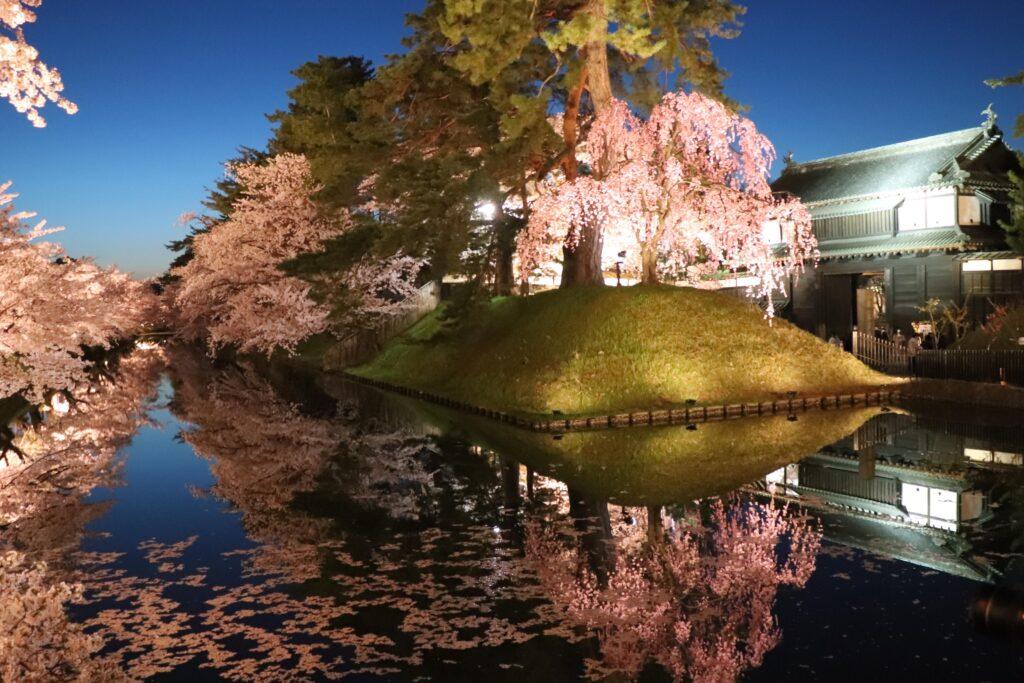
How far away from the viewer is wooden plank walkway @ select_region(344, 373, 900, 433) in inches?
890

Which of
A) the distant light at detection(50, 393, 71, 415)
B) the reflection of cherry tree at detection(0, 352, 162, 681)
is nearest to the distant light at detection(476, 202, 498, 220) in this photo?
the reflection of cherry tree at detection(0, 352, 162, 681)

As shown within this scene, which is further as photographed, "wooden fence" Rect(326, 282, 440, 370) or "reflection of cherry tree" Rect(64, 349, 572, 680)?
"wooden fence" Rect(326, 282, 440, 370)

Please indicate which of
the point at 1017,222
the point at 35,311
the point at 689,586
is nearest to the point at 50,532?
the point at 689,586

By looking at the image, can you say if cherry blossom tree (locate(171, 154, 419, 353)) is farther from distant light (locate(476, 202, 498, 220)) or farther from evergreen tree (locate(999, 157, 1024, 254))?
evergreen tree (locate(999, 157, 1024, 254))

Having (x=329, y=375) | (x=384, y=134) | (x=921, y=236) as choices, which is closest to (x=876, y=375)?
(x=921, y=236)

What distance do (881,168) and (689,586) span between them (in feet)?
129

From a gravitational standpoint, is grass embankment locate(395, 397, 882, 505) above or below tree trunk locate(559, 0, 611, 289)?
below

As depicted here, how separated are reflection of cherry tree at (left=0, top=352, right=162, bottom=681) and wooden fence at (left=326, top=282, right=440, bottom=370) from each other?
14335mm

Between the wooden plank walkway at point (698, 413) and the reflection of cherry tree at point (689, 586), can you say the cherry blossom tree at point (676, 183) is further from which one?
the reflection of cherry tree at point (689, 586)

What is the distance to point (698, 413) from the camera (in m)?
23.2

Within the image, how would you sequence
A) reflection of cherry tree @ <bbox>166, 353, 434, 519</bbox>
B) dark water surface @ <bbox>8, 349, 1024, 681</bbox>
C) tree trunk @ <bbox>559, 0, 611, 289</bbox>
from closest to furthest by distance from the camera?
1. dark water surface @ <bbox>8, 349, 1024, 681</bbox>
2. reflection of cherry tree @ <bbox>166, 353, 434, 519</bbox>
3. tree trunk @ <bbox>559, 0, 611, 289</bbox>

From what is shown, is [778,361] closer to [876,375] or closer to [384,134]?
[876,375]

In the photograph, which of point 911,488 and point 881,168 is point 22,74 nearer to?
point 911,488

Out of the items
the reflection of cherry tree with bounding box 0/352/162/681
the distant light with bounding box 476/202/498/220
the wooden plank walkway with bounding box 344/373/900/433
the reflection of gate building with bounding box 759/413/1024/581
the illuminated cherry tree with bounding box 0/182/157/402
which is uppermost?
the distant light with bounding box 476/202/498/220
